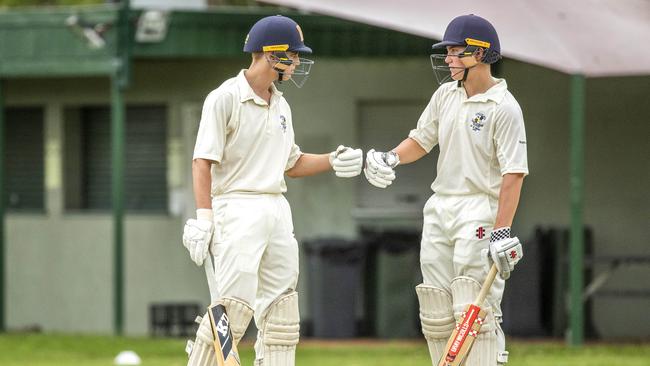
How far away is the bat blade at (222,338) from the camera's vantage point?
7.37 metres

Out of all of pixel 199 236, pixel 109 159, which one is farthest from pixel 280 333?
pixel 109 159

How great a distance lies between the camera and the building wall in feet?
51.3

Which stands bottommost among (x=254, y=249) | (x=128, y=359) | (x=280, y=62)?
(x=128, y=359)

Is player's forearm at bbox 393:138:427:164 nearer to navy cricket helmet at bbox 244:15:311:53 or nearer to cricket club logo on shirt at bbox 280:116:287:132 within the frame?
cricket club logo on shirt at bbox 280:116:287:132

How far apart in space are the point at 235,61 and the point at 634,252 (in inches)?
175

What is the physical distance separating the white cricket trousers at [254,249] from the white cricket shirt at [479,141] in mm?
804

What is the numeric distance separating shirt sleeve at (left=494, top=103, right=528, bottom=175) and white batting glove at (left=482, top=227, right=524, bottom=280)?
31 cm

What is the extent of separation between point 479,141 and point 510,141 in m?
0.16

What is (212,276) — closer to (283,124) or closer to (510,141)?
(283,124)

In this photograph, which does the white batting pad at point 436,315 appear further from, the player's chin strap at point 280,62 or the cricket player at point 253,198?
the player's chin strap at point 280,62

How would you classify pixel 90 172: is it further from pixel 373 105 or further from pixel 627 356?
pixel 627 356

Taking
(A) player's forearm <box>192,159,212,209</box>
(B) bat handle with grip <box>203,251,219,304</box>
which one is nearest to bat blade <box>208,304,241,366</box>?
(B) bat handle with grip <box>203,251,219,304</box>

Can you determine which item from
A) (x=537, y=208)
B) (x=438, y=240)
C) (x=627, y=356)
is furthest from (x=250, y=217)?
(x=537, y=208)

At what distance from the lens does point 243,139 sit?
761 cm
